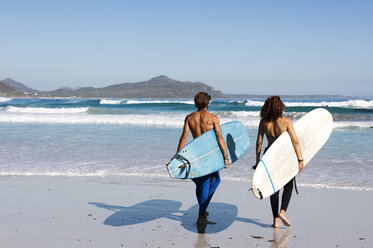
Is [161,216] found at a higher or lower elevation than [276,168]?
lower

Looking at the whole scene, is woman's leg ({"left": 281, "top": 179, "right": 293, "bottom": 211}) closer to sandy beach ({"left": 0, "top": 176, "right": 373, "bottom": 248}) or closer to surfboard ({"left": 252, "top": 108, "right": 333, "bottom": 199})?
surfboard ({"left": 252, "top": 108, "right": 333, "bottom": 199})

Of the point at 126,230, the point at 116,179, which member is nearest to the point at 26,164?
the point at 116,179

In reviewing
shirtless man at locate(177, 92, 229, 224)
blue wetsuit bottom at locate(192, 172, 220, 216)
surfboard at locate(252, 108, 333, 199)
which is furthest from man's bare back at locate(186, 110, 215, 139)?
surfboard at locate(252, 108, 333, 199)

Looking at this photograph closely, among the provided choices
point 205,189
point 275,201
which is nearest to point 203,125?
point 205,189

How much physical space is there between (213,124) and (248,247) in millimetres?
1176

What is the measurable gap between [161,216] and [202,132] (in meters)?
1.00

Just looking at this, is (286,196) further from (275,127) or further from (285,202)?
(275,127)

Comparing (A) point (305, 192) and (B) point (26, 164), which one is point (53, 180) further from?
(A) point (305, 192)

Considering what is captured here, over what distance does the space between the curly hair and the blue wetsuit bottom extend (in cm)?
77

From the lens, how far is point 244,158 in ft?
25.3

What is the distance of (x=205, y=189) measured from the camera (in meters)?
3.69

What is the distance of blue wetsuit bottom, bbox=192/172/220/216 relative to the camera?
367 cm

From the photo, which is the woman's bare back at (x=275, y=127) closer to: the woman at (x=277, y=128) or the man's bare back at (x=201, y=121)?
the woman at (x=277, y=128)

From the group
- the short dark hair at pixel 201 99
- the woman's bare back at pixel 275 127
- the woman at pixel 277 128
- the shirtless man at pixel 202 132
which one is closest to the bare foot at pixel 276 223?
the woman at pixel 277 128
